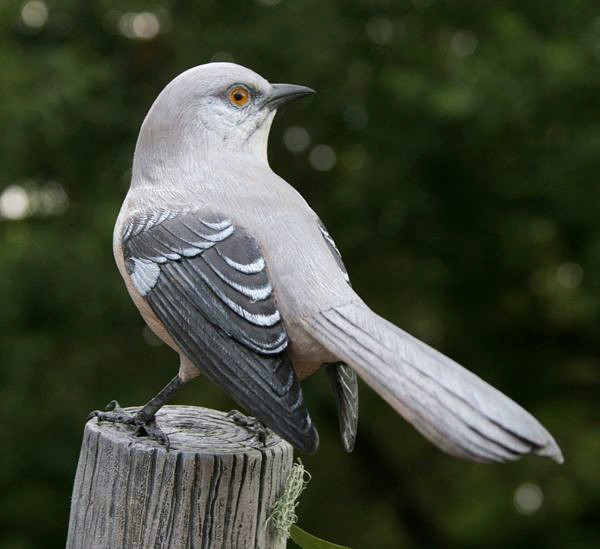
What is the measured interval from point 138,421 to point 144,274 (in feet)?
1.29

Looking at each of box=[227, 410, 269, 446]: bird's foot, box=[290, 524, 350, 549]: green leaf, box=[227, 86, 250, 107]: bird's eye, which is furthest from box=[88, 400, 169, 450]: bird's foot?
box=[227, 86, 250, 107]: bird's eye

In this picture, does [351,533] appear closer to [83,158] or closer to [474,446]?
[83,158]

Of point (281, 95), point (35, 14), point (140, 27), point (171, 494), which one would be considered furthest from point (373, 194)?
point (171, 494)

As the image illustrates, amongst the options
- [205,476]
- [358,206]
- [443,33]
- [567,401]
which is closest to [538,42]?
[443,33]

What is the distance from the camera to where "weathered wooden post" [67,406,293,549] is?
200 centimetres

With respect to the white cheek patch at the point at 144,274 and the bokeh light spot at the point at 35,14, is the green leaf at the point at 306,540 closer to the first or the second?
the white cheek patch at the point at 144,274

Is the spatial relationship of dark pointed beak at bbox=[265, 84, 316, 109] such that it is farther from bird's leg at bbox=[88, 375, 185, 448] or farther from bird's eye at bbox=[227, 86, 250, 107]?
bird's leg at bbox=[88, 375, 185, 448]

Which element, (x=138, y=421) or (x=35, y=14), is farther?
(x=35, y=14)

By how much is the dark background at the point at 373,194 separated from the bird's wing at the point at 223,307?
2.38 metres

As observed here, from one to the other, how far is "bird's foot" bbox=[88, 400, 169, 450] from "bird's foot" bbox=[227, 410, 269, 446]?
0.26 m

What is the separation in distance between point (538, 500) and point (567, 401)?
701 mm

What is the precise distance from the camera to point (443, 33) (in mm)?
4965

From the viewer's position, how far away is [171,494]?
2010 mm

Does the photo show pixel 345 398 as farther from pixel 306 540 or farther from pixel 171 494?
pixel 171 494
